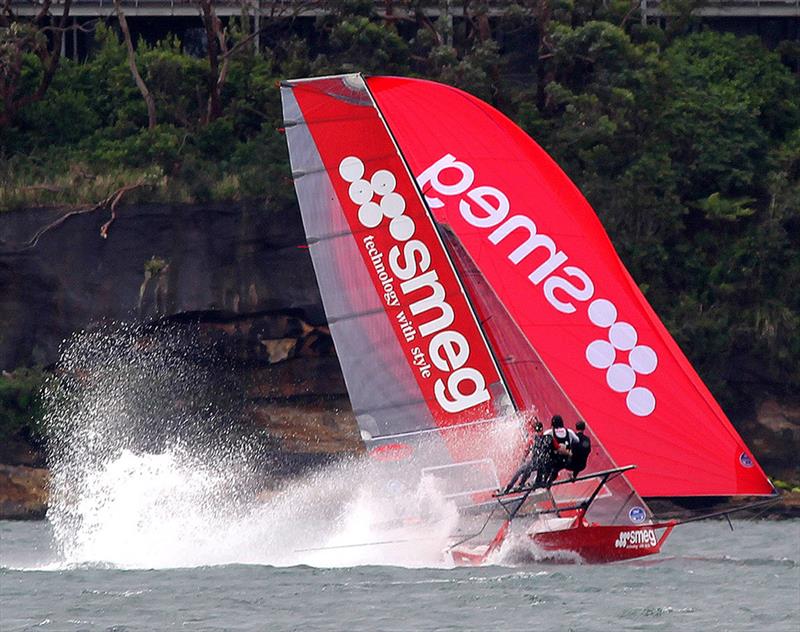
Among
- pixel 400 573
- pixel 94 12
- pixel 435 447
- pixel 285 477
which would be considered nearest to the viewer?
pixel 400 573

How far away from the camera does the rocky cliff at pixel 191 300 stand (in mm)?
25312

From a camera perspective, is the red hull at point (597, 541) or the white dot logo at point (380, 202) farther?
the white dot logo at point (380, 202)

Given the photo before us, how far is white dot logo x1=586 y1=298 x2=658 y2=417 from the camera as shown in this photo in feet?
51.4

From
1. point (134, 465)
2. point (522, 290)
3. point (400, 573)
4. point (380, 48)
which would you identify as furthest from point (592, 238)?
point (380, 48)

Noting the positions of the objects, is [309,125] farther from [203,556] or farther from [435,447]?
[203,556]

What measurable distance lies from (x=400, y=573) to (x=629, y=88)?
46.3ft

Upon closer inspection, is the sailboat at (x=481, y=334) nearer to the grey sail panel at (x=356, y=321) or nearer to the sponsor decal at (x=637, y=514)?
the grey sail panel at (x=356, y=321)

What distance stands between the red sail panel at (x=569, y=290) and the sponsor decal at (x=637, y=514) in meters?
0.42

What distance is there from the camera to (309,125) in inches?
629

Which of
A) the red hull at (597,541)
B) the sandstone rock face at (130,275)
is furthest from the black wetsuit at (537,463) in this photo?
the sandstone rock face at (130,275)

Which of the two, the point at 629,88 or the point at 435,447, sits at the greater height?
the point at 629,88

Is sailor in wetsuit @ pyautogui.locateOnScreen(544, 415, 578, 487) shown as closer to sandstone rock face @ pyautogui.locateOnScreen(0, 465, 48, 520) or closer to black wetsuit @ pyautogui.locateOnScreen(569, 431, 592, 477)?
black wetsuit @ pyautogui.locateOnScreen(569, 431, 592, 477)

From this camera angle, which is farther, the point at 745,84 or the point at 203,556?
the point at 745,84

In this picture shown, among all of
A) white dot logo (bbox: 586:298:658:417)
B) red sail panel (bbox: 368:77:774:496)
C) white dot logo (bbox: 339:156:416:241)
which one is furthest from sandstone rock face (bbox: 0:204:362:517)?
white dot logo (bbox: 586:298:658:417)
